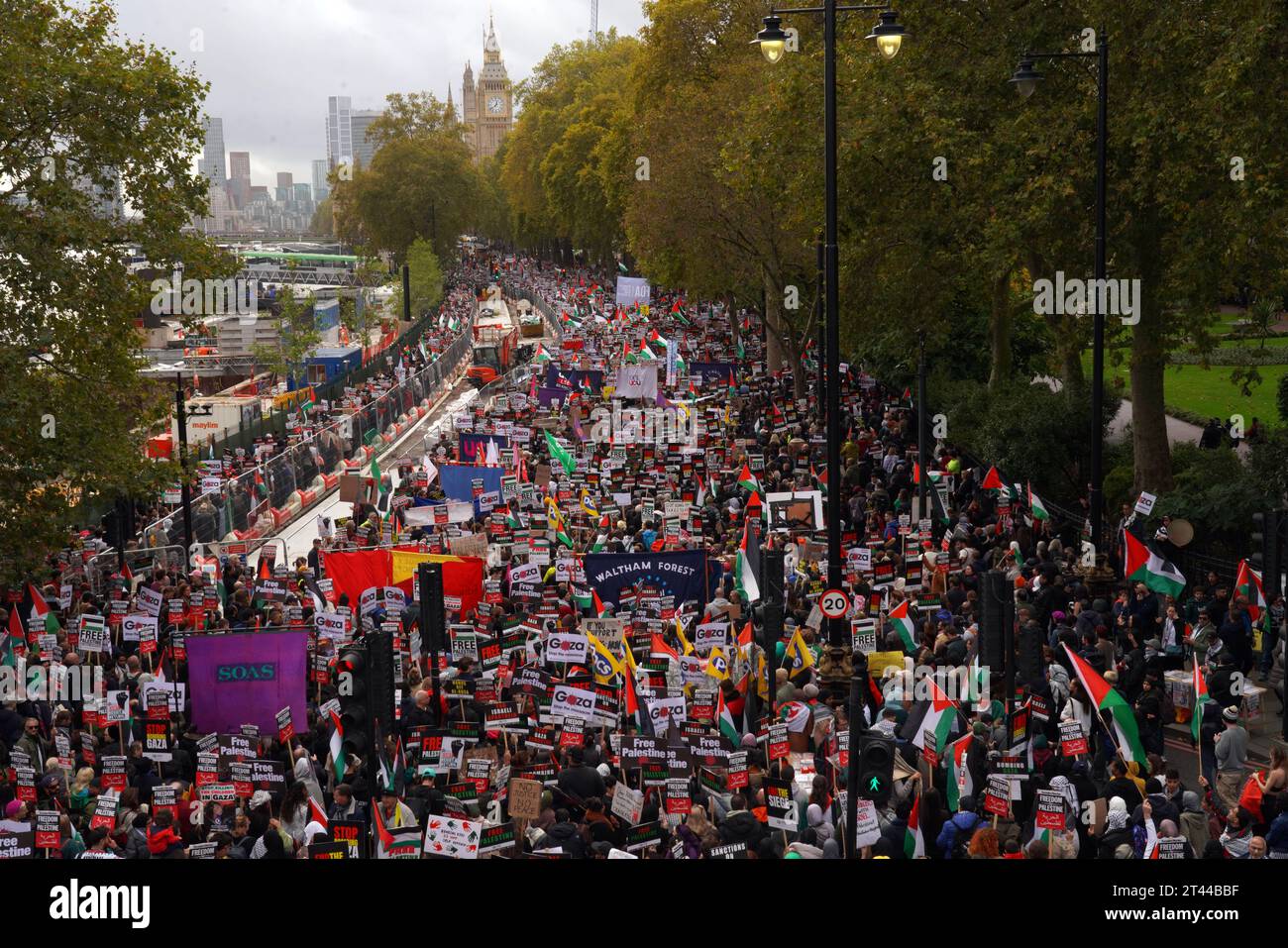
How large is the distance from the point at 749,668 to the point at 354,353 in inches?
2175

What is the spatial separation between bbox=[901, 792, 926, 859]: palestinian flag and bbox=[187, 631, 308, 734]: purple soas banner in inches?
262

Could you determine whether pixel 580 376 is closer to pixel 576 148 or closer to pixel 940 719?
pixel 940 719

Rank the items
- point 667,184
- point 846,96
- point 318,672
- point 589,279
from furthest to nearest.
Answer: point 589,279
point 667,184
point 846,96
point 318,672

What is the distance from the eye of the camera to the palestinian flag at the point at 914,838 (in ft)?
35.2

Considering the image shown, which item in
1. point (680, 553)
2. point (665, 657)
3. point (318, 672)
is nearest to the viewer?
point (665, 657)

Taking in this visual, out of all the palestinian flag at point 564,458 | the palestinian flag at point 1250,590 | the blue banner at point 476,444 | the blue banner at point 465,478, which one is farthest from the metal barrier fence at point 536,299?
the palestinian flag at point 1250,590

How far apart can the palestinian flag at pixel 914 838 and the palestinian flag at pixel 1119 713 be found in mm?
2303

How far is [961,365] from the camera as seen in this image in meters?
37.1

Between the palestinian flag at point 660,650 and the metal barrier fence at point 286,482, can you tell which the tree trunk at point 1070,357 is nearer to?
the palestinian flag at point 660,650

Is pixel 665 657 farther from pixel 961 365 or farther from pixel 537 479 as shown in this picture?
pixel 961 365

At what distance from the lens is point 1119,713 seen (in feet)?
40.1

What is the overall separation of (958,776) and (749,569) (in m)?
7.12
